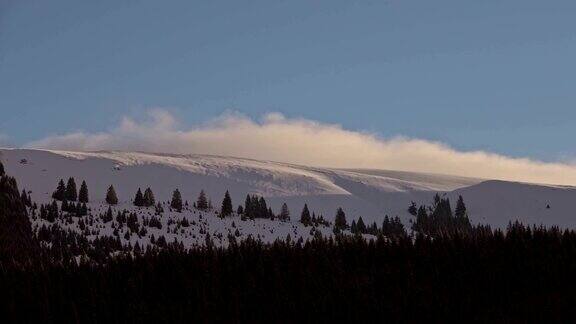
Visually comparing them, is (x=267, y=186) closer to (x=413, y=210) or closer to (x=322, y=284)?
(x=413, y=210)

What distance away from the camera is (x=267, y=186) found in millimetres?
167250

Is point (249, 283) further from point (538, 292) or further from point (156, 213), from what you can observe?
point (156, 213)

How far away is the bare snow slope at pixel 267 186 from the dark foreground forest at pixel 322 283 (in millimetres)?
109522

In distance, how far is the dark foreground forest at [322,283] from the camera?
675cm

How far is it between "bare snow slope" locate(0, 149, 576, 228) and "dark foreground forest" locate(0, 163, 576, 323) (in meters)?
110

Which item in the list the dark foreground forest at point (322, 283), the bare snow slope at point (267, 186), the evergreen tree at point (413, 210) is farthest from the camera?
the evergreen tree at point (413, 210)

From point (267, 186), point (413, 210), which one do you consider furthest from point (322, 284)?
point (267, 186)

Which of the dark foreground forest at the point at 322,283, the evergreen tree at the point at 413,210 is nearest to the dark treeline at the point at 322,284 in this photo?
the dark foreground forest at the point at 322,283

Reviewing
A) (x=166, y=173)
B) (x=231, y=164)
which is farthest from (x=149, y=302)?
(x=231, y=164)

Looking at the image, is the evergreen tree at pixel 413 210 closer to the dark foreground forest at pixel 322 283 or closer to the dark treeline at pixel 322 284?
the dark foreground forest at pixel 322 283

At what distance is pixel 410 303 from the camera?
22.4 ft

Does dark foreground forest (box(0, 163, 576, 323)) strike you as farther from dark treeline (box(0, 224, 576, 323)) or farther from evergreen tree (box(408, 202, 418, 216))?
evergreen tree (box(408, 202, 418, 216))

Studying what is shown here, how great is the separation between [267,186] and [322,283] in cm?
15962

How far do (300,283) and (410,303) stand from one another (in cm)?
146
